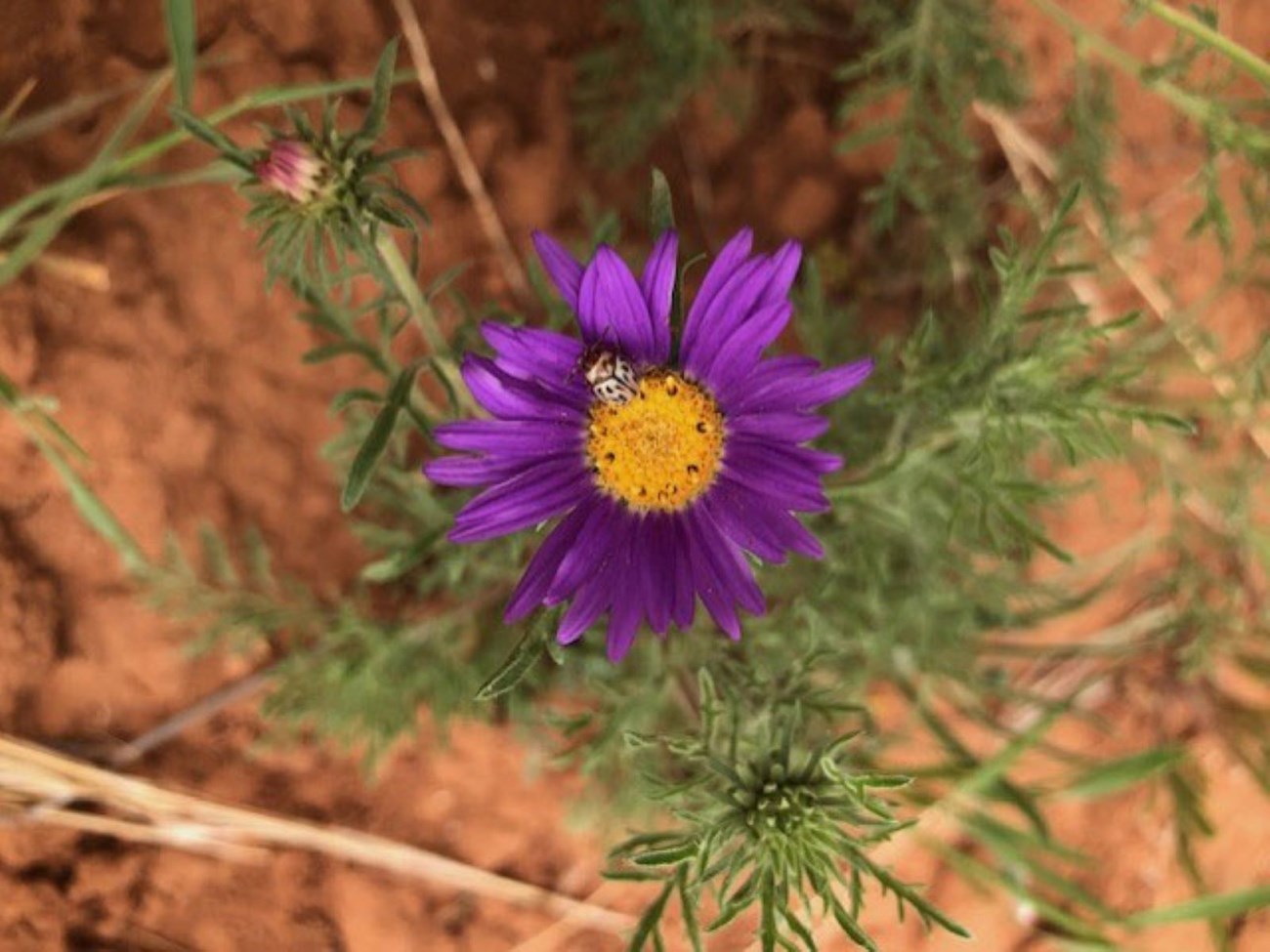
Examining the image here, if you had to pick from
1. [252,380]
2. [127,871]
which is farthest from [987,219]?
[127,871]

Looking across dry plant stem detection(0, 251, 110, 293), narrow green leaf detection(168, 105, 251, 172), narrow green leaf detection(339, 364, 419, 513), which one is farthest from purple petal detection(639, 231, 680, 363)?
dry plant stem detection(0, 251, 110, 293)

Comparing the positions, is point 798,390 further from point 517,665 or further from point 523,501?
point 517,665

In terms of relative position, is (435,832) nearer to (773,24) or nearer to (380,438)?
(380,438)

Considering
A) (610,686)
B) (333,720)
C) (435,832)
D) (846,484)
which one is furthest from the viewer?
(435,832)

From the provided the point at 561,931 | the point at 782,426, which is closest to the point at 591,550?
the point at 782,426

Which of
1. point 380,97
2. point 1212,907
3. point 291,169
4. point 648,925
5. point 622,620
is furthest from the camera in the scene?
point 1212,907

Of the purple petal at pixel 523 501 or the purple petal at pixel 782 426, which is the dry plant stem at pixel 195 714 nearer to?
the purple petal at pixel 523 501

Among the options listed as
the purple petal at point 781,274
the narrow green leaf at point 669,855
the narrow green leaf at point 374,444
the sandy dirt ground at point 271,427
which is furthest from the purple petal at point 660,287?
the sandy dirt ground at point 271,427
